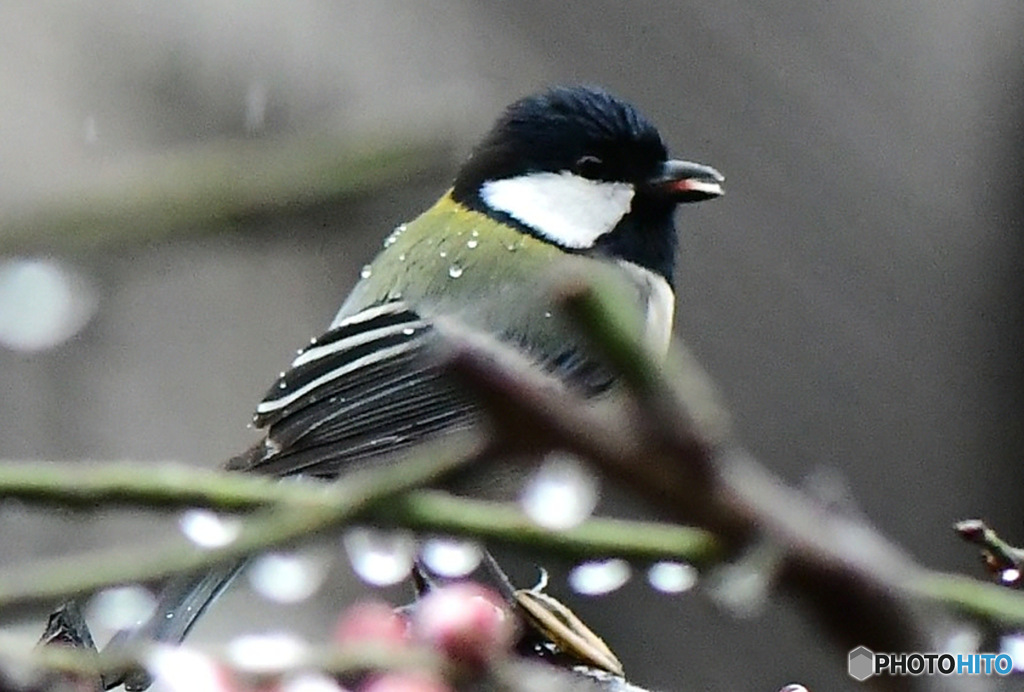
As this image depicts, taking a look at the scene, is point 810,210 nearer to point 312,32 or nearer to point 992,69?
point 992,69

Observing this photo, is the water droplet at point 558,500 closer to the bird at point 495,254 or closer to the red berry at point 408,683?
the red berry at point 408,683

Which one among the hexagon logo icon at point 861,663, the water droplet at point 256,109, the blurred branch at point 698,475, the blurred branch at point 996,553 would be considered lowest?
the blurred branch at point 996,553

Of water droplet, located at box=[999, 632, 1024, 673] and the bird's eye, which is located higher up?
the bird's eye

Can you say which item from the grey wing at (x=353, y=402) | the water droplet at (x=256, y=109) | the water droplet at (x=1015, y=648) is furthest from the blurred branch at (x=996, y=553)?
the water droplet at (x=256, y=109)

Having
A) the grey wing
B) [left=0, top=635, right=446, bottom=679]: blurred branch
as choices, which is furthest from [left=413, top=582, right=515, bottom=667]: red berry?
the grey wing

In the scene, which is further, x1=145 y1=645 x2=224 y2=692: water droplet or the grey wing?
the grey wing

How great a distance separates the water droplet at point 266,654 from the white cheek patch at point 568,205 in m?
0.89

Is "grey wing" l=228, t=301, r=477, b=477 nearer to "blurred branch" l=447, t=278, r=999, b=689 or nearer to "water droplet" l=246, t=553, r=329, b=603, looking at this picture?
"water droplet" l=246, t=553, r=329, b=603

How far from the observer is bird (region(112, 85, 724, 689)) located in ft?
3.15

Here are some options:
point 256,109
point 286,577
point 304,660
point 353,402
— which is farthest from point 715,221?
point 304,660

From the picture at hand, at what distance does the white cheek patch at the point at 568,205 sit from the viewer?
1150 mm

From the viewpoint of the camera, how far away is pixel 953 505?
181 centimetres

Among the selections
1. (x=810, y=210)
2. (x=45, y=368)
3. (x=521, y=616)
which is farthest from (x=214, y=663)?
(x=810, y=210)

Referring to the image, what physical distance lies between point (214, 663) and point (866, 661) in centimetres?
13
